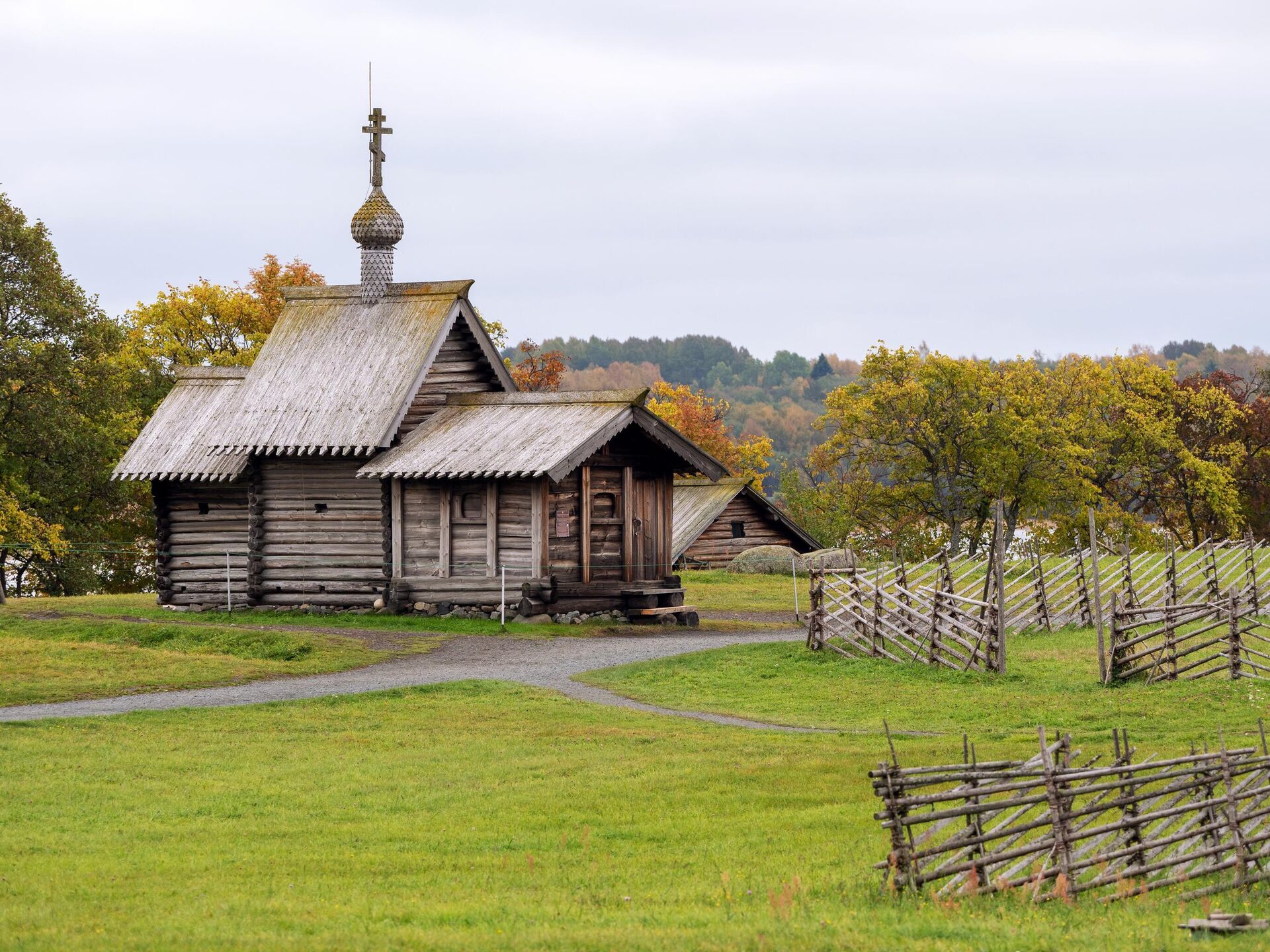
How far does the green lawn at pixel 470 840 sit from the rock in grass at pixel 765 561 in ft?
101

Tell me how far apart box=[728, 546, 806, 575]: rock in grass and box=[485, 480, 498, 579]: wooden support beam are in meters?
18.8

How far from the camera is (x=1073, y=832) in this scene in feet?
43.2

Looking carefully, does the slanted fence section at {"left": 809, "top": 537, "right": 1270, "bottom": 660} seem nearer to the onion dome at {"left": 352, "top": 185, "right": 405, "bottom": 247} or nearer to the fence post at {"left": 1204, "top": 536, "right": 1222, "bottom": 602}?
the fence post at {"left": 1204, "top": 536, "right": 1222, "bottom": 602}

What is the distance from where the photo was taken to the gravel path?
24.7 m

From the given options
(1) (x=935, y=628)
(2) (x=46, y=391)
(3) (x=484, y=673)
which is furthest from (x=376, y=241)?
(1) (x=935, y=628)

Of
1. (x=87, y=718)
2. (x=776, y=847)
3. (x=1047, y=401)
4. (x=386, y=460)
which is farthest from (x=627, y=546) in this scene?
(x=1047, y=401)

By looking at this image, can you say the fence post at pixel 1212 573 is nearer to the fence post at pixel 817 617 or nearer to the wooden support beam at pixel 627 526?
the fence post at pixel 817 617

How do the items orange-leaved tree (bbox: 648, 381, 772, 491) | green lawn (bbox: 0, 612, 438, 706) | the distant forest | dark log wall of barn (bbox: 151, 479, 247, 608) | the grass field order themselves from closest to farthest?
1. green lawn (bbox: 0, 612, 438, 706)
2. the grass field
3. dark log wall of barn (bbox: 151, 479, 247, 608)
4. orange-leaved tree (bbox: 648, 381, 772, 491)
5. the distant forest

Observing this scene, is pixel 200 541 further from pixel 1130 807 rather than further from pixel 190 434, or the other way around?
pixel 1130 807

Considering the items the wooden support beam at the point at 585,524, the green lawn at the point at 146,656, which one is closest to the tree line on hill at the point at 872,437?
the green lawn at the point at 146,656

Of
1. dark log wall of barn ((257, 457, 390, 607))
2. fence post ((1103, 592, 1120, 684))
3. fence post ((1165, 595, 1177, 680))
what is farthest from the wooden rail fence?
dark log wall of barn ((257, 457, 390, 607))

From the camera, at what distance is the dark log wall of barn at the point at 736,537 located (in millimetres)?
56375

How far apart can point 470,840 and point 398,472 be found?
70.6ft

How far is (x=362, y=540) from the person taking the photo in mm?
39125
